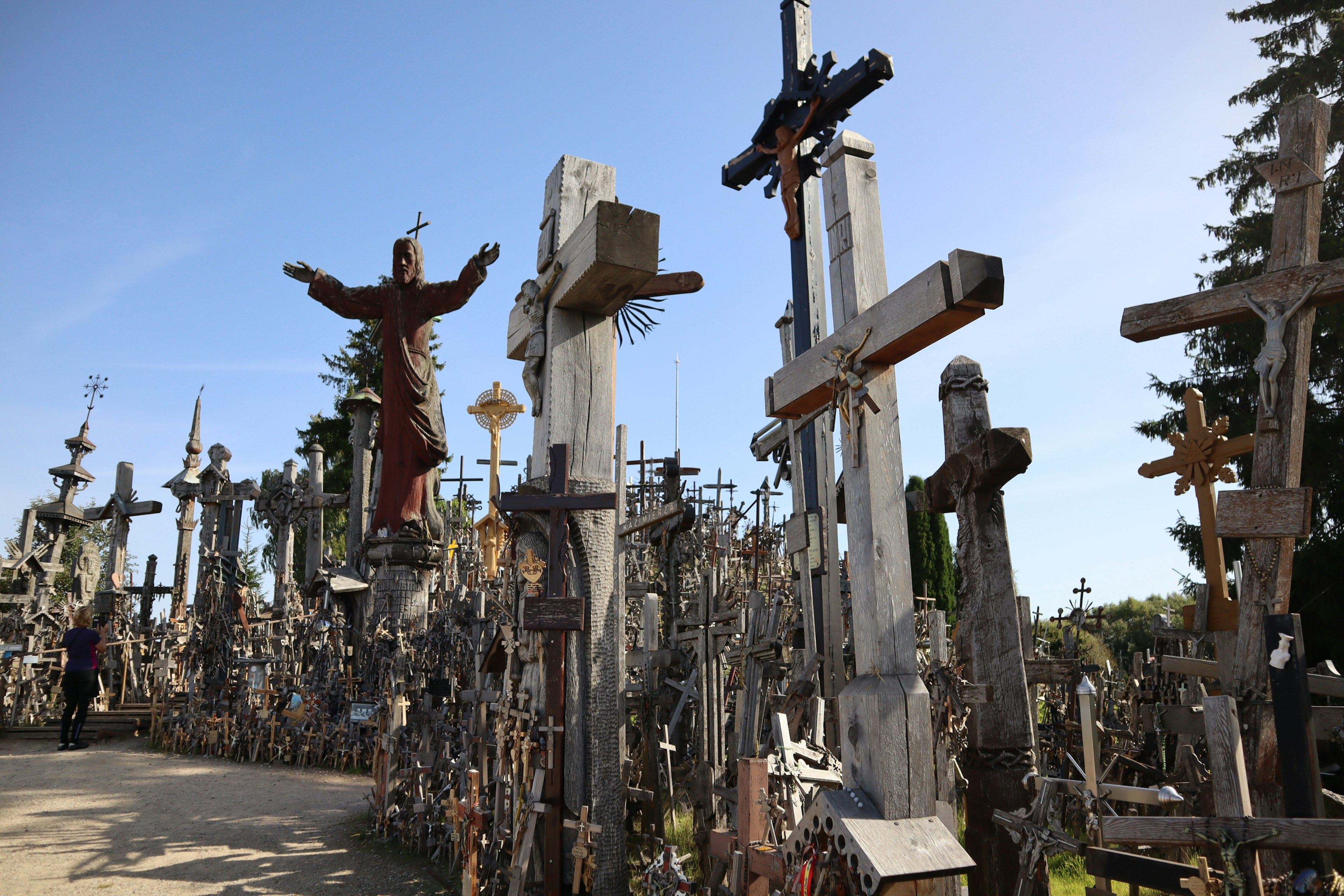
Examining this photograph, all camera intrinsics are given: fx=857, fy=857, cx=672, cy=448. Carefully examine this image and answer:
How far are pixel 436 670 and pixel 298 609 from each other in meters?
4.63

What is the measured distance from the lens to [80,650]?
12234 millimetres

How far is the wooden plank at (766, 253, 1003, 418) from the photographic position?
9.11ft

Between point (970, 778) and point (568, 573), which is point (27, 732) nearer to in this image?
point (568, 573)

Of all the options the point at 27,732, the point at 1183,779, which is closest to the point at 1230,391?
the point at 1183,779

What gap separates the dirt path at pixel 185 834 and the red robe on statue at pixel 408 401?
4.12 meters

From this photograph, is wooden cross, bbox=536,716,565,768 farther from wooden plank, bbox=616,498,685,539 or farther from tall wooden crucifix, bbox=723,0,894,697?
tall wooden crucifix, bbox=723,0,894,697

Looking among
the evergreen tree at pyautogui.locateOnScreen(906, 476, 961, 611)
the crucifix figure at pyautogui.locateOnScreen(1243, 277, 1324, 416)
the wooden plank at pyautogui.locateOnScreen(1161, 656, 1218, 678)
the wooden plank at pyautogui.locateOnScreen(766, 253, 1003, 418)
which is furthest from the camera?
the evergreen tree at pyautogui.locateOnScreen(906, 476, 961, 611)

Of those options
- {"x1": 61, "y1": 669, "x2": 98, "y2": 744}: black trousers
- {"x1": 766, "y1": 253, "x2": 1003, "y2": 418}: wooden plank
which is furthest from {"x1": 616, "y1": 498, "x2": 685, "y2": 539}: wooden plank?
{"x1": 61, "y1": 669, "x2": 98, "y2": 744}: black trousers

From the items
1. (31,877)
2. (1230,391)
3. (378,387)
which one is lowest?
(31,877)

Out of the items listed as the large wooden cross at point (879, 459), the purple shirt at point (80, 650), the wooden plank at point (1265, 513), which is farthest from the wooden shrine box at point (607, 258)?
the purple shirt at point (80, 650)

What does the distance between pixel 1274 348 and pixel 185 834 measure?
29.3 ft

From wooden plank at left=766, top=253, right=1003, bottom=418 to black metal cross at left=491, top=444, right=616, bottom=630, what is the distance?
1.57 m

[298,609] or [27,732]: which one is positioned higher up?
[298,609]

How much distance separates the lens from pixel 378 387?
2550 centimetres
